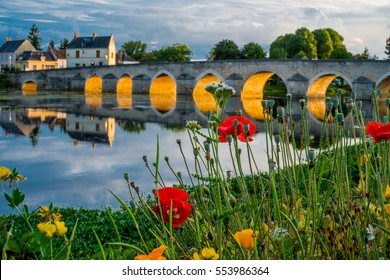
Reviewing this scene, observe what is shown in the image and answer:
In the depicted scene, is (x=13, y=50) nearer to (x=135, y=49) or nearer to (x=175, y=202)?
(x=135, y=49)

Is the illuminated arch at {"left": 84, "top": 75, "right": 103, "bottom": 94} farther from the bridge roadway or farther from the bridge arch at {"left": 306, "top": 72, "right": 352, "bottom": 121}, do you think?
the bridge arch at {"left": 306, "top": 72, "right": 352, "bottom": 121}

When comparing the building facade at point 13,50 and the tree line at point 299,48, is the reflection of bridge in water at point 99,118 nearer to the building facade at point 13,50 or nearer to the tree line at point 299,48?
the tree line at point 299,48

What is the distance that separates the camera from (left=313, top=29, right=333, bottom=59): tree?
34500 millimetres

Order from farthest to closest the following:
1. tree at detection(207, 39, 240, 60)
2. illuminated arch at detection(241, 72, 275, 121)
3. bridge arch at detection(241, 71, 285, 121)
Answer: tree at detection(207, 39, 240, 60) → illuminated arch at detection(241, 72, 275, 121) → bridge arch at detection(241, 71, 285, 121)

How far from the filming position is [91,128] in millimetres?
13961

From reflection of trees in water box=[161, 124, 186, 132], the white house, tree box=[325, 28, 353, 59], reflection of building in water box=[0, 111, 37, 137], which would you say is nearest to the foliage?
the white house

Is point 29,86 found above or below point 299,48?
below

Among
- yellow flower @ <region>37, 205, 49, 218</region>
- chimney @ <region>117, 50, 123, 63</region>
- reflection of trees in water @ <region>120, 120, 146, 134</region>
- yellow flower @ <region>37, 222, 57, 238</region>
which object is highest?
chimney @ <region>117, 50, 123, 63</region>

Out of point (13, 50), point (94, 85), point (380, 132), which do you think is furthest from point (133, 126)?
point (13, 50)

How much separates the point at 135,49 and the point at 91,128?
40011 millimetres

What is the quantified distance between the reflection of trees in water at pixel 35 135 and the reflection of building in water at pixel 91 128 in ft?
2.12

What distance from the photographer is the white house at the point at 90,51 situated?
41438 millimetres

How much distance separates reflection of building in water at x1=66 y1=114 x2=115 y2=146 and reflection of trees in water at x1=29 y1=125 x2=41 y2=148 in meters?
0.65
